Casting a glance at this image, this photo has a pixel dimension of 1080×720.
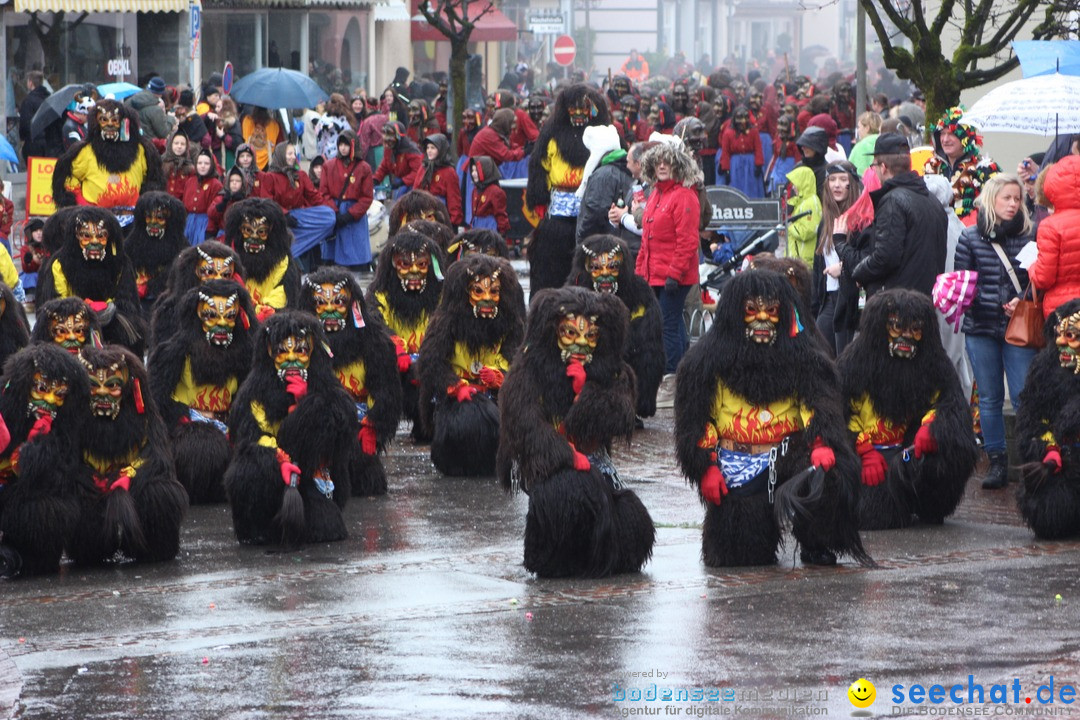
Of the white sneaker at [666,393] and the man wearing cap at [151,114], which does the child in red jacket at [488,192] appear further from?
the white sneaker at [666,393]

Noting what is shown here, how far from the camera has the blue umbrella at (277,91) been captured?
24.0 m

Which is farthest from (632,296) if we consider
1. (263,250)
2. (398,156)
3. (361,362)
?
(398,156)

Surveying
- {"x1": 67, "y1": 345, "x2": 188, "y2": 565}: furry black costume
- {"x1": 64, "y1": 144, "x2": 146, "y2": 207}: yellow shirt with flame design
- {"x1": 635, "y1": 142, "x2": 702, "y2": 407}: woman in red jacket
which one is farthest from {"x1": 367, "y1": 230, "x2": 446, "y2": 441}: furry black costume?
{"x1": 64, "y1": 144, "x2": 146, "y2": 207}: yellow shirt with flame design

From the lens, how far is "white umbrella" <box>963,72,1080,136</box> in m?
12.4

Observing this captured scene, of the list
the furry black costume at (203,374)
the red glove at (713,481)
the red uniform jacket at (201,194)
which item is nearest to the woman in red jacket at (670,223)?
the furry black costume at (203,374)

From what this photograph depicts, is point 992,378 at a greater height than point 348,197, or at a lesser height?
lesser

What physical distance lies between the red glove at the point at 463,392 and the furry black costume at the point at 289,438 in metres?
1.69

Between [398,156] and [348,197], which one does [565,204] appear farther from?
[398,156]

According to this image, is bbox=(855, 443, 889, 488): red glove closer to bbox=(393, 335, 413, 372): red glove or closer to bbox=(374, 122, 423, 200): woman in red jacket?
bbox=(393, 335, 413, 372): red glove

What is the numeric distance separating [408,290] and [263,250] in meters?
1.28

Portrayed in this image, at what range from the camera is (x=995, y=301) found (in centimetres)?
1081

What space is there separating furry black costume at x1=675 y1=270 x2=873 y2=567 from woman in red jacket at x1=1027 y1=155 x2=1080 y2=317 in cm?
206

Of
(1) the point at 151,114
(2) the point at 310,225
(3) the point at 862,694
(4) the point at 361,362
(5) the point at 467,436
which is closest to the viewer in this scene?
(3) the point at 862,694

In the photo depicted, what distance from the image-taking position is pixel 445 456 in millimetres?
11836
